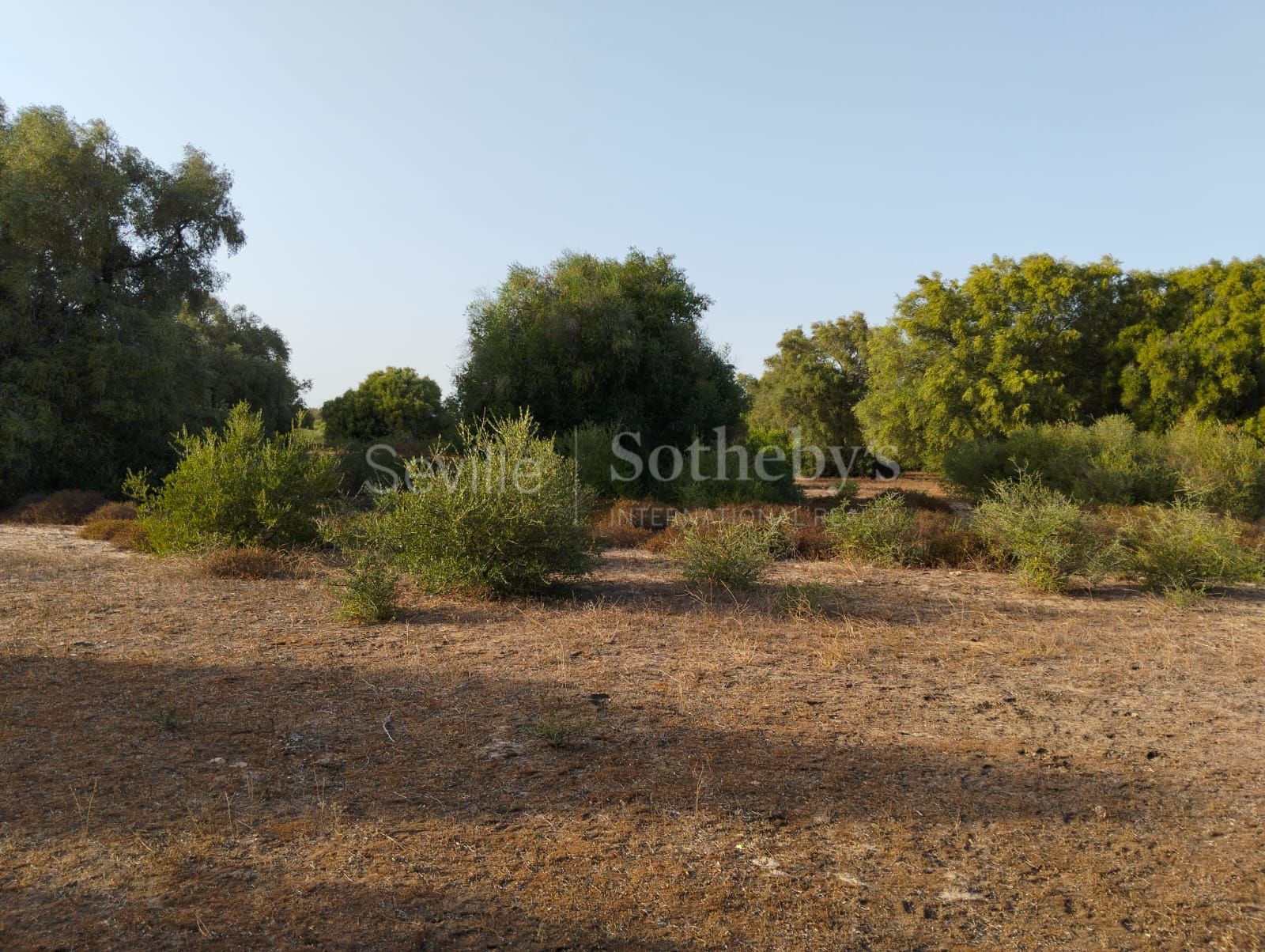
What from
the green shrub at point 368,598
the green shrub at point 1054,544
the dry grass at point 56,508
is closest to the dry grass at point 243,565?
the green shrub at point 368,598

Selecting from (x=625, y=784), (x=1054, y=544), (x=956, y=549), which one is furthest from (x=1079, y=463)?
(x=625, y=784)

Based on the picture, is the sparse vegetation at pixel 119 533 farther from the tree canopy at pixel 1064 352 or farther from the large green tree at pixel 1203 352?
the large green tree at pixel 1203 352

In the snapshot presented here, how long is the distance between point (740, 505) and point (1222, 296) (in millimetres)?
22666

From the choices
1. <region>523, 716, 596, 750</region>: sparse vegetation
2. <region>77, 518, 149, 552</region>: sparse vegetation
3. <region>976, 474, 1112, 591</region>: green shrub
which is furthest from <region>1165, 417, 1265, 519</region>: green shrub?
<region>77, 518, 149, 552</region>: sparse vegetation

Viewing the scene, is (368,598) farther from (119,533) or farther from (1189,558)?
(1189,558)

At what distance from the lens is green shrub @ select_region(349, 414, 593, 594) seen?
839 cm

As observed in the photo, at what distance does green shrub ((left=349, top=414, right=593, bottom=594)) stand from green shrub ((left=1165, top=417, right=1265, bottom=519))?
14.7m

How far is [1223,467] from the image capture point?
20250mm

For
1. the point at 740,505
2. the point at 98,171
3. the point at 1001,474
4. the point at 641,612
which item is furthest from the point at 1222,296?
the point at 98,171

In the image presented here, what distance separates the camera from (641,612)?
8.34 m

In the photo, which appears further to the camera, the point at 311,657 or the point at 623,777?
the point at 311,657

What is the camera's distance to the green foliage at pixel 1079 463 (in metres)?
19.8

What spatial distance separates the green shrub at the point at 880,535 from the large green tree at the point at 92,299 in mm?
13730

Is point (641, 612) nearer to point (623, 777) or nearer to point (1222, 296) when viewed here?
point (623, 777)
